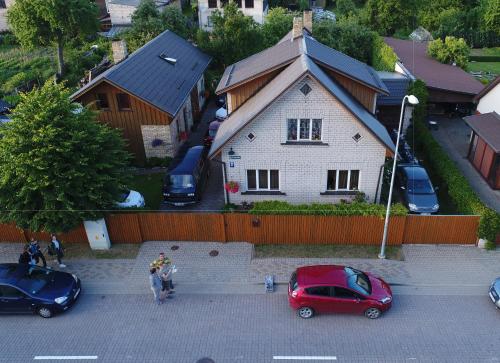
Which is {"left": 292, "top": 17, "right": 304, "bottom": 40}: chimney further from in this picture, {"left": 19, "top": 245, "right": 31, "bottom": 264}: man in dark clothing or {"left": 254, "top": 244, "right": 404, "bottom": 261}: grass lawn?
{"left": 19, "top": 245, "right": 31, "bottom": 264}: man in dark clothing

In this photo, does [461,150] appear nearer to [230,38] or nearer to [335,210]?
[335,210]

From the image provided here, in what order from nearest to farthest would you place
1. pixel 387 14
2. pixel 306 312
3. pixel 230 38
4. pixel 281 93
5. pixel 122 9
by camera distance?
pixel 306 312, pixel 281 93, pixel 230 38, pixel 387 14, pixel 122 9

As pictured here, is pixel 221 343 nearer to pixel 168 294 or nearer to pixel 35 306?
pixel 168 294

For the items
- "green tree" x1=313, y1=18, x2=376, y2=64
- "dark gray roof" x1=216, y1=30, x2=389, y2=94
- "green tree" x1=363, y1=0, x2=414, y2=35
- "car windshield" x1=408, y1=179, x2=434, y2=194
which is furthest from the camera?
"green tree" x1=363, y1=0, x2=414, y2=35

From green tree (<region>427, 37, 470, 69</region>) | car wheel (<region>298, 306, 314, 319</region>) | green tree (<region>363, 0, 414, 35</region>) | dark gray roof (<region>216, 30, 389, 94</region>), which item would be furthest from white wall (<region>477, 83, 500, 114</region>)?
green tree (<region>363, 0, 414, 35</region>)

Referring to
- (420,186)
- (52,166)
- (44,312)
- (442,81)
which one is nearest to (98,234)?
(52,166)

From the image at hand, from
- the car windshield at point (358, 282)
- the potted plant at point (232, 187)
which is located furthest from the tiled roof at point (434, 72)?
the car windshield at point (358, 282)
